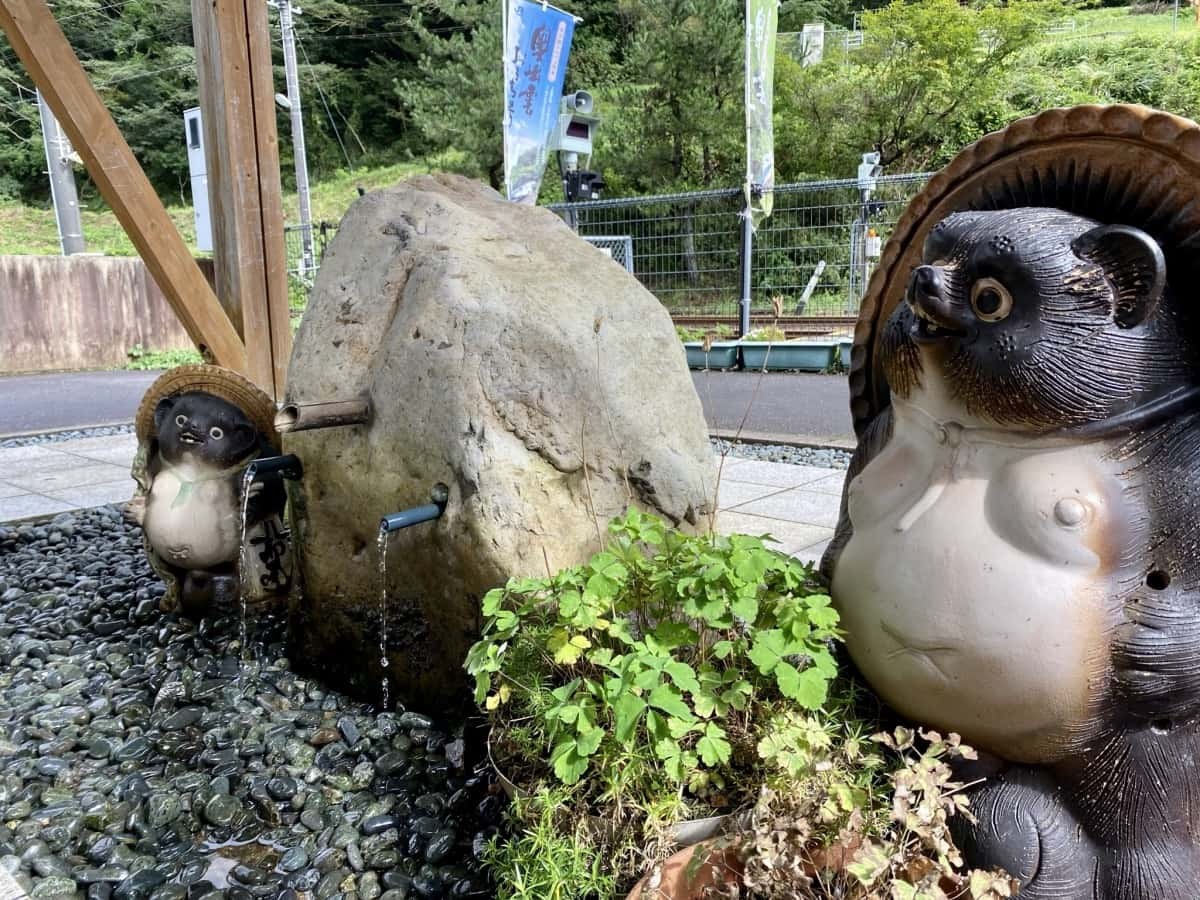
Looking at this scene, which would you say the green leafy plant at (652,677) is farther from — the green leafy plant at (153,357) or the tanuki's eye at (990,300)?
the green leafy plant at (153,357)

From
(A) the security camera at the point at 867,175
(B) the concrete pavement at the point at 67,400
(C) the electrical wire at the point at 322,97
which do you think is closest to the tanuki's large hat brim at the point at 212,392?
(B) the concrete pavement at the point at 67,400

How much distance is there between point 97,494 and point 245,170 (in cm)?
238

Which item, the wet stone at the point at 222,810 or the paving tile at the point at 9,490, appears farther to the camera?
the paving tile at the point at 9,490

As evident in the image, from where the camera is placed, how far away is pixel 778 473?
5125 mm

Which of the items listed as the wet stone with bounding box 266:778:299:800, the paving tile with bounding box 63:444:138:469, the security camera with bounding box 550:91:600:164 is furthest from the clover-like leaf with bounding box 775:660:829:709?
the security camera with bounding box 550:91:600:164

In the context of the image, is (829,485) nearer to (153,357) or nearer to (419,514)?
(419,514)

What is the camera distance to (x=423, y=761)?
7.37 feet

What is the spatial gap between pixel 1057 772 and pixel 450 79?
22019mm

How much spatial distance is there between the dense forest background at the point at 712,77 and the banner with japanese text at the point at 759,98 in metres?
8.72

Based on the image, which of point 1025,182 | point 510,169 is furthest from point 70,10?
point 1025,182

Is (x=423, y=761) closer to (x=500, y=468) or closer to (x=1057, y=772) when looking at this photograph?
(x=500, y=468)

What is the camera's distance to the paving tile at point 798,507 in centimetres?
409

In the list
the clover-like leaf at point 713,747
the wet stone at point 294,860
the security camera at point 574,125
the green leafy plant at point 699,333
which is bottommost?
the wet stone at point 294,860

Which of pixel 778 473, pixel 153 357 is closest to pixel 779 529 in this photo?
pixel 778 473
